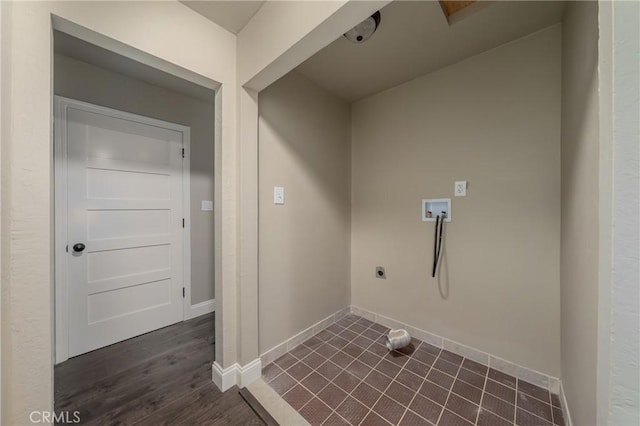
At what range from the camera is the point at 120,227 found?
7.09 feet

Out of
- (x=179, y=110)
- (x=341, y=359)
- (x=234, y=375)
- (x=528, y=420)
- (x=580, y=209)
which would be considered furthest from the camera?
(x=179, y=110)

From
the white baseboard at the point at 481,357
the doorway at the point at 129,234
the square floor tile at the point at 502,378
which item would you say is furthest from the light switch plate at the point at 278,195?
the square floor tile at the point at 502,378

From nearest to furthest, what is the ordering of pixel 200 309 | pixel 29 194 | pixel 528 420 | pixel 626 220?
pixel 626 220 → pixel 29 194 → pixel 528 420 → pixel 200 309

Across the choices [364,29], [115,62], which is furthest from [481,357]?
[115,62]

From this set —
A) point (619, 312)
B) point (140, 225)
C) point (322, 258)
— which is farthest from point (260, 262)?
point (619, 312)

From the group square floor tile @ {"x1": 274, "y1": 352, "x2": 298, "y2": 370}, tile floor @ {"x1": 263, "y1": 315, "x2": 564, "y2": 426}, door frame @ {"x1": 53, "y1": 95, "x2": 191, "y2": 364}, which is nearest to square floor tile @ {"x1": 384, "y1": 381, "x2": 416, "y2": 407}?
tile floor @ {"x1": 263, "y1": 315, "x2": 564, "y2": 426}

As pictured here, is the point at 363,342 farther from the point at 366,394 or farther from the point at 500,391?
the point at 500,391

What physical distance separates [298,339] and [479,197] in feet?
6.21

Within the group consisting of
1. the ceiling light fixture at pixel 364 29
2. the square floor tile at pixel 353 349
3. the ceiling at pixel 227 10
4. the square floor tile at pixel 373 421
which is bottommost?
the square floor tile at pixel 373 421

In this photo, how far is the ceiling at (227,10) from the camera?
1380mm

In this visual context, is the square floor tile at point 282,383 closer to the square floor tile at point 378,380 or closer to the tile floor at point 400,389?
the tile floor at point 400,389

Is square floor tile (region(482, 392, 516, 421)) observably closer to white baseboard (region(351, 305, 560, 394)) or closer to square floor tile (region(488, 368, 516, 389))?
square floor tile (region(488, 368, 516, 389))

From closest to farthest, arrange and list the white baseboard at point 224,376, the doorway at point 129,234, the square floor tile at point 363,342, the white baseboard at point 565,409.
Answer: the white baseboard at point 565,409
the white baseboard at point 224,376
the doorway at point 129,234
the square floor tile at point 363,342

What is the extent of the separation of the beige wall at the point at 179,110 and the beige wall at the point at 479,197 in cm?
185
